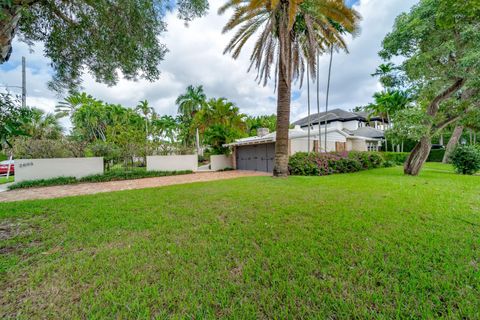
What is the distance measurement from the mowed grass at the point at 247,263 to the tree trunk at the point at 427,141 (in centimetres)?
729

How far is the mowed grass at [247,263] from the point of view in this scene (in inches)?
75.2

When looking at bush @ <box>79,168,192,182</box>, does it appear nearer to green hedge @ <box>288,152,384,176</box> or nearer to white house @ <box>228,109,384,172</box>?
white house @ <box>228,109,384,172</box>

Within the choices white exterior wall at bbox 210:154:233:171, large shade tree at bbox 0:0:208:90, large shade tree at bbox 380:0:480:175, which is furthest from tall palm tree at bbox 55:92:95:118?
large shade tree at bbox 380:0:480:175

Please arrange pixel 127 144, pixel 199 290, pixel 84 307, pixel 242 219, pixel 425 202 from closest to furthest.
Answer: pixel 84 307, pixel 199 290, pixel 242 219, pixel 425 202, pixel 127 144

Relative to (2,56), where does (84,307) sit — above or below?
below

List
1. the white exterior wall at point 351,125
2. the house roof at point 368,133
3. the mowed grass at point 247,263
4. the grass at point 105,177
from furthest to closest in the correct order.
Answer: the white exterior wall at point 351,125, the house roof at point 368,133, the grass at point 105,177, the mowed grass at point 247,263

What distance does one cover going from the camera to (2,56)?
9.69 ft

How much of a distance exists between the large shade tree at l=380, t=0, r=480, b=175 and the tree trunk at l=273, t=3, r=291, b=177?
5329 millimetres

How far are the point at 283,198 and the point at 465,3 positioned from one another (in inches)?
212

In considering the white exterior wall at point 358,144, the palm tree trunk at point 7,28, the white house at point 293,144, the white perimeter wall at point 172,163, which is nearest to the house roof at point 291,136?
the white house at point 293,144

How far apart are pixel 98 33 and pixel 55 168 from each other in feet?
34.7

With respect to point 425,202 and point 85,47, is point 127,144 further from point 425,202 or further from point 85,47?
point 425,202

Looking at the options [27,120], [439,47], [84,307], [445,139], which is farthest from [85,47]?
[445,139]

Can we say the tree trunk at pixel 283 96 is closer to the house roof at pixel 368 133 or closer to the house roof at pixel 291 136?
the house roof at pixel 291 136
